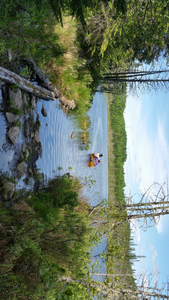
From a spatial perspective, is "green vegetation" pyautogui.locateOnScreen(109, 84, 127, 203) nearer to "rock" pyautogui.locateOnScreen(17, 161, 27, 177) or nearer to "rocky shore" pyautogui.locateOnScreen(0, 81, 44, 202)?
"rocky shore" pyautogui.locateOnScreen(0, 81, 44, 202)

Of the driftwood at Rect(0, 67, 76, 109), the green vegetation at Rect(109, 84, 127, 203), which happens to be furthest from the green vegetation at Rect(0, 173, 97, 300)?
the green vegetation at Rect(109, 84, 127, 203)

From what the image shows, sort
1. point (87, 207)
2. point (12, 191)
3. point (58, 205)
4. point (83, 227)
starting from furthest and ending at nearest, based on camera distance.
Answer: point (87, 207) → point (58, 205) → point (83, 227) → point (12, 191)

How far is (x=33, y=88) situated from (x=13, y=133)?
5.49ft

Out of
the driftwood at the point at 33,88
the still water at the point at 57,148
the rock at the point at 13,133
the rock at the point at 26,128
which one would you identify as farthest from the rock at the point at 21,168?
the driftwood at the point at 33,88

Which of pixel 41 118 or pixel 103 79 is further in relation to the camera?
pixel 103 79

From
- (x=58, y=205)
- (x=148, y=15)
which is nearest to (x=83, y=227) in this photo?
(x=58, y=205)

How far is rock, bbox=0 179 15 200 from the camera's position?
4867 millimetres

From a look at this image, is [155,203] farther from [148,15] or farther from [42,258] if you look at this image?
[148,15]

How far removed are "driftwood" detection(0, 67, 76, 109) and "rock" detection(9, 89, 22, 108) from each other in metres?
0.20

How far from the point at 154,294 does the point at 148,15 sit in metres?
7.92

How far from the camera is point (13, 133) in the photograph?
5.30m

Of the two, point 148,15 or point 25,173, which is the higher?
point 148,15

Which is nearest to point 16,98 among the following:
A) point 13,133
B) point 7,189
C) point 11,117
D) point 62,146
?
point 11,117

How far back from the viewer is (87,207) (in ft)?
29.3
